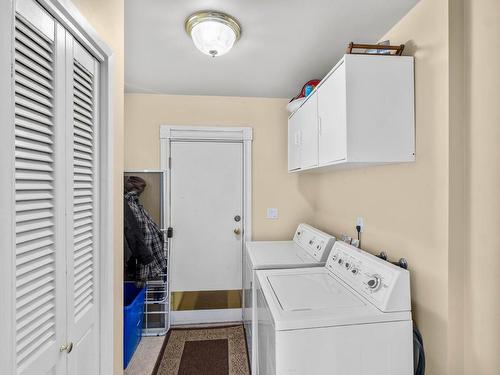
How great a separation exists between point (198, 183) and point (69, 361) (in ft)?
6.51

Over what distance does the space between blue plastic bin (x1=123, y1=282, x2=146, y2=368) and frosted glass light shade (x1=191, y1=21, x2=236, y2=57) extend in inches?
77.7

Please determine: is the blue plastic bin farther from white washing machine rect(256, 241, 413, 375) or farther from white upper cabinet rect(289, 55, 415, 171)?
white upper cabinet rect(289, 55, 415, 171)

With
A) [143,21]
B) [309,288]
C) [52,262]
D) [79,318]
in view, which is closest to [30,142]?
[52,262]

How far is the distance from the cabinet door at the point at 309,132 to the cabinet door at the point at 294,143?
8cm

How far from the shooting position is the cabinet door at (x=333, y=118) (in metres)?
1.36

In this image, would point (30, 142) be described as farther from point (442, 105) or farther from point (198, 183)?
point (198, 183)

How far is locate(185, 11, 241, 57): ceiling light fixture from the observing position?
57.6 inches

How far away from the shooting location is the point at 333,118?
1482mm

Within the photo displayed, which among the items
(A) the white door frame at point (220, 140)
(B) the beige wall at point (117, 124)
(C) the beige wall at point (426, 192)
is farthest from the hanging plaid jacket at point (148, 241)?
(C) the beige wall at point (426, 192)

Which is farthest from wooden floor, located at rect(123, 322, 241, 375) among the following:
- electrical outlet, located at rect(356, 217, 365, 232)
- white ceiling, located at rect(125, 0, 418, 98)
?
white ceiling, located at rect(125, 0, 418, 98)

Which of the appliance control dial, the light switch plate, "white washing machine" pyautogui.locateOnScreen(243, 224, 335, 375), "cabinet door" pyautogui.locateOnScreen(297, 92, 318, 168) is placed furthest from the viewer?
the light switch plate

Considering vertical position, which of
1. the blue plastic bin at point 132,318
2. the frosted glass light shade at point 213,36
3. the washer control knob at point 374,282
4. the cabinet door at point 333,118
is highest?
the frosted glass light shade at point 213,36

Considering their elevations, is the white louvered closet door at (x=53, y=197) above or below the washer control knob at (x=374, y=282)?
above

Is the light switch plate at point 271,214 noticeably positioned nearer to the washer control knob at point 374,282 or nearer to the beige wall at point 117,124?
the washer control knob at point 374,282
